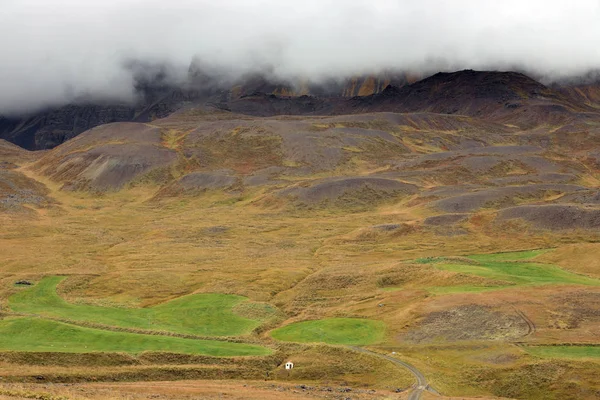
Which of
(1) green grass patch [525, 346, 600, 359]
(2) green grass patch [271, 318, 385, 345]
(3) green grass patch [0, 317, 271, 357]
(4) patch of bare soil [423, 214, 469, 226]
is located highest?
(3) green grass patch [0, 317, 271, 357]

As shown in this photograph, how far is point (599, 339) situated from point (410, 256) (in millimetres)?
49260

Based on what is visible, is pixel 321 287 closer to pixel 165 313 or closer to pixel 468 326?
pixel 165 313

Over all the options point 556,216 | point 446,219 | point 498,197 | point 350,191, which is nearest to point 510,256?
point 556,216

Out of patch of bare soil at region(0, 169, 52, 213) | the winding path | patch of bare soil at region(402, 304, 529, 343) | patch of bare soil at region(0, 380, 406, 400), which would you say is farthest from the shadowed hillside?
patch of bare soil at region(0, 380, 406, 400)

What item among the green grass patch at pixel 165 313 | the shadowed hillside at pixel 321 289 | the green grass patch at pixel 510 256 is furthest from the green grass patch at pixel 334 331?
the green grass patch at pixel 510 256

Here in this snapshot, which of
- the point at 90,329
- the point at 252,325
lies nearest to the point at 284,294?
the point at 252,325

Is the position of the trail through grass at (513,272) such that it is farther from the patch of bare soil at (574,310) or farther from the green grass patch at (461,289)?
the patch of bare soil at (574,310)

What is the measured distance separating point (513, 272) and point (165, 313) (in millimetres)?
41993

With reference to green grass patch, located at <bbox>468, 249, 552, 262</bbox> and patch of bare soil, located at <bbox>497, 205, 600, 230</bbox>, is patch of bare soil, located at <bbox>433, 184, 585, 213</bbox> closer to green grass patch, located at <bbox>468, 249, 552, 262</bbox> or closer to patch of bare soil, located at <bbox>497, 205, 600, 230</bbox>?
patch of bare soil, located at <bbox>497, 205, 600, 230</bbox>

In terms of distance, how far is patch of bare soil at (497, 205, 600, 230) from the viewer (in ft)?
367

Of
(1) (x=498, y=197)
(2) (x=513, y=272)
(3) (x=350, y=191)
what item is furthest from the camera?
(3) (x=350, y=191)

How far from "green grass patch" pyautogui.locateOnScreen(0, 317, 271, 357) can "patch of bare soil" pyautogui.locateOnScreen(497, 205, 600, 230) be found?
7851 cm

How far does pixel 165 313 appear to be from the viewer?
215ft

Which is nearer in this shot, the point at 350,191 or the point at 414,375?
the point at 414,375
